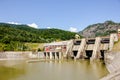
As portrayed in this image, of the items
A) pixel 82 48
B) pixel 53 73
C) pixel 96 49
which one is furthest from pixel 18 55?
pixel 53 73

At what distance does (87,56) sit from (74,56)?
2.95m

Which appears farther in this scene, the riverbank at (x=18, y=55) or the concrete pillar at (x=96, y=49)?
the riverbank at (x=18, y=55)

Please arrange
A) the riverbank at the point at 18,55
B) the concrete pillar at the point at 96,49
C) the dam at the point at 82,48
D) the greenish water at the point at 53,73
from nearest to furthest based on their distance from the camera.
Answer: the greenish water at the point at 53,73 < the concrete pillar at the point at 96,49 < the dam at the point at 82,48 < the riverbank at the point at 18,55

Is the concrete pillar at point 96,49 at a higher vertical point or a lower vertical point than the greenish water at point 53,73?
higher

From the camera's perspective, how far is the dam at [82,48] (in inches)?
1977

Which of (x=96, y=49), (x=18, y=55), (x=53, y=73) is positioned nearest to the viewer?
(x=53, y=73)

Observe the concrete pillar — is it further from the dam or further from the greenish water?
the greenish water

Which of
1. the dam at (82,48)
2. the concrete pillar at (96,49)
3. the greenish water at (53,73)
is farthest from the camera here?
the dam at (82,48)

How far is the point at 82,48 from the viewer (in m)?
53.1

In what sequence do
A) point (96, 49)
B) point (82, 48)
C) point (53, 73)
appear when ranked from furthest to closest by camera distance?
point (82, 48) < point (96, 49) < point (53, 73)

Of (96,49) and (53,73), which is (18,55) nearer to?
(96,49)

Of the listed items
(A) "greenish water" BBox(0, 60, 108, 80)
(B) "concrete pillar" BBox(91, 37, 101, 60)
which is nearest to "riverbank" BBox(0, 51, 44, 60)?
(B) "concrete pillar" BBox(91, 37, 101, 60)

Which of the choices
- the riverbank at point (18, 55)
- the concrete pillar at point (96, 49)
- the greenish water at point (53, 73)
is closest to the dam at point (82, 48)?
the concrete pillar at point (96, 49)

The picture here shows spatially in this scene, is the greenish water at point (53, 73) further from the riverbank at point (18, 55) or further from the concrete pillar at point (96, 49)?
the riverbank at point (18, 55)
